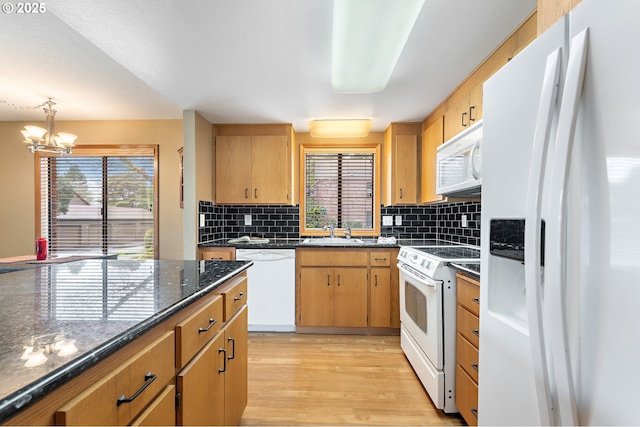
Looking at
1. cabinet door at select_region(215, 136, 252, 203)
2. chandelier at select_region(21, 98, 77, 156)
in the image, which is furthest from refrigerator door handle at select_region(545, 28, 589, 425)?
chandelier at select_region(21, 98, 77, 156)

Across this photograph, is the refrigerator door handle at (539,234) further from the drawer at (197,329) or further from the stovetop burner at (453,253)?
the stovetop burner at (453,253)

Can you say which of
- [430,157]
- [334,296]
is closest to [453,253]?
[430,157]

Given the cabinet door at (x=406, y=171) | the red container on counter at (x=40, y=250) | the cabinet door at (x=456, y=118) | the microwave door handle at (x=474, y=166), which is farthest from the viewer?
the cabinet door at (x=406, y=171)

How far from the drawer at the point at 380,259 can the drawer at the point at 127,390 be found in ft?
7.61

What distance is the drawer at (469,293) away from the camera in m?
1.48

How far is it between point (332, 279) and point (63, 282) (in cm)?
223

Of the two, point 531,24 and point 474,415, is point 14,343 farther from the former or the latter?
point 531,24

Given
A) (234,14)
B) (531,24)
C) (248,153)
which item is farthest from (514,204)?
(248,153)

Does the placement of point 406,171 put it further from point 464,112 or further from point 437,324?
point 437,324

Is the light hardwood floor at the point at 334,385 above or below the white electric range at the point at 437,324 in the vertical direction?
below

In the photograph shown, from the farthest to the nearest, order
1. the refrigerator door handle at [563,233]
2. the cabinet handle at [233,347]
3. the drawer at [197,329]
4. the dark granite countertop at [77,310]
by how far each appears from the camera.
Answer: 1. the cabinet handle at [233,347]
2. the drawer at [197,329]
3. the refrigerator door handle at [563,233]
4. the dark granite countertop at [77,310]

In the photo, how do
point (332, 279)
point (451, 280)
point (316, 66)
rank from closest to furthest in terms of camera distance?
point (451, 280), point (316, 66), point (332, 279)

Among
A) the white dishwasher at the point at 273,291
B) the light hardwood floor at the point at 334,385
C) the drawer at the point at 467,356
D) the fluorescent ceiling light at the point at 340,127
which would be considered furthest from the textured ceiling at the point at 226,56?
the light hardwood floor at the point at 334,385

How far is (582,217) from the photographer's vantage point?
651mm
